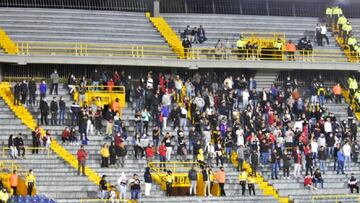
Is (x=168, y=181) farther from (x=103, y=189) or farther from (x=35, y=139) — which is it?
(x=35, y=139)

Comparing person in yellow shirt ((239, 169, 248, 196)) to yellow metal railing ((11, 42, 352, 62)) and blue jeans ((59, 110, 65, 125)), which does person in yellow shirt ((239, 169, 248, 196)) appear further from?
yellow metal railing ((11, 42, 352, 62))

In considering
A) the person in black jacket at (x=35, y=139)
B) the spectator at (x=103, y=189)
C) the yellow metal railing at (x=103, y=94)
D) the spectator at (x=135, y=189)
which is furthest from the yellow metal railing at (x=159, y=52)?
the spectator at (x=135, y=189)

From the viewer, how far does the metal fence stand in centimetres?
6112

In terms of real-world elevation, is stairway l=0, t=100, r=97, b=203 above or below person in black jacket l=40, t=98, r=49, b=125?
below

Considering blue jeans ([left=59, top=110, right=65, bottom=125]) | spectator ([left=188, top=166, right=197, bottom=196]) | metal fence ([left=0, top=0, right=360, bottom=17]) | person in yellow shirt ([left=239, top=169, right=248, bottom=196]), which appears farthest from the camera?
metal fence ([left=0, top=0, right=360, bottom=17])

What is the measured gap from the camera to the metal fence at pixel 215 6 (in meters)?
61.1

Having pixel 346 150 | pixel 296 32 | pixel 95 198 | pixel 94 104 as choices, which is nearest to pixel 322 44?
pixel 296 32

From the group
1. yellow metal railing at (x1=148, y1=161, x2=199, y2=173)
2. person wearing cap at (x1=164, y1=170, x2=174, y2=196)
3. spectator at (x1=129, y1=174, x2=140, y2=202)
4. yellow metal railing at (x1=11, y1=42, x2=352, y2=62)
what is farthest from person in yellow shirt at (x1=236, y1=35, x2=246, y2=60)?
spectator at (x1=129, y1=174, x2=140, y2=202)

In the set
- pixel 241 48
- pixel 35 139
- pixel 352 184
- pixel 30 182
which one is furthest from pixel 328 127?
pixel 30 182

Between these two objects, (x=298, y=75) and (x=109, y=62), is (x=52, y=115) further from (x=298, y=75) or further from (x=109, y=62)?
(x=298, y=75)

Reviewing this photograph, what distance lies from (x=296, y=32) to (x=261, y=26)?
5.59 feet

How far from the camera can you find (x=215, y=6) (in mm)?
64125

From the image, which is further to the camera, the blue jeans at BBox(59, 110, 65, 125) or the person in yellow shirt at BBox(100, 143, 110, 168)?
the blue jeans at BBox(59, 110, 65, 125)

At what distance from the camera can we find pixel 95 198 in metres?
47.9
